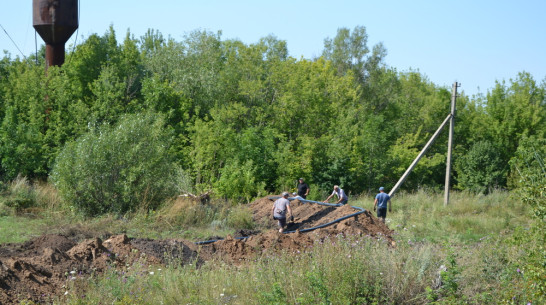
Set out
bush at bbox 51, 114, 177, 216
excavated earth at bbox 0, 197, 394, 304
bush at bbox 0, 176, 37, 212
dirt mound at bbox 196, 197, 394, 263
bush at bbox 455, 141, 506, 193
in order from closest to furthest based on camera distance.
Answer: excavated earth at bbox 0, 197, 394, 304 < dirt mound at bbox 196, 197, 394, 263 < bush at bbox 51, 114, 177, 216 < bush at bbox 0, 176, 37, 212 < bush at bbox 455, 141, 506, 193

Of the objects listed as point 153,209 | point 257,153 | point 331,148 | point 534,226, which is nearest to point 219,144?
point 257,153

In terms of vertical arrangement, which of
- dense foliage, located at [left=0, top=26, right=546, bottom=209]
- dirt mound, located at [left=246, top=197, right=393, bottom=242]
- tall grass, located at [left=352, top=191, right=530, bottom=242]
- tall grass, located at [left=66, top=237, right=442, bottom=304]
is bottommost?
tall grass, located at [left=352, top=191, right=530, bottom=242]

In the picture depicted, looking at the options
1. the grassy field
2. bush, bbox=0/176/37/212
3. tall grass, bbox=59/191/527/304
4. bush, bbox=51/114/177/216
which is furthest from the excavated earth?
bush, bbox=0/176/37/212

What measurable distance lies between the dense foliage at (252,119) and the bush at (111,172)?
2.13ft

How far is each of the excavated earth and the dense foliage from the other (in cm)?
681

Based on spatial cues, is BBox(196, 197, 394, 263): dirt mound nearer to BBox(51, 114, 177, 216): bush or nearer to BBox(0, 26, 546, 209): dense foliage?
BBox(51, 114, 177, 216): bush

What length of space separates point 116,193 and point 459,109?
32714 mm

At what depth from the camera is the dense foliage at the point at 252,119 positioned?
27141 mm

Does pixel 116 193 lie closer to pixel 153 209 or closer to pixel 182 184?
pixel 153 209

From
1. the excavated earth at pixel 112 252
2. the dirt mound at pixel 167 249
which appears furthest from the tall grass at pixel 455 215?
the dirt mound at pixel 167 249

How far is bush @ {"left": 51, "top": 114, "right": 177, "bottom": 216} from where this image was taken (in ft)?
61.3

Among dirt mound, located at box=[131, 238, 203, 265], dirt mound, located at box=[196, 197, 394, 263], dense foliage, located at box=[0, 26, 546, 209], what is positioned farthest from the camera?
dense foliage, located at box=[0, 26, 546, 209]

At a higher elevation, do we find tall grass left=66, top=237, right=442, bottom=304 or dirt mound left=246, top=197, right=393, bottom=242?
tall grass left=66, top=237, right=442, bottom=304

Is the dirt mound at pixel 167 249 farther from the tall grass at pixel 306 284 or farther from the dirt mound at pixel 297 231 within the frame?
the tall grass at pixel 306 284
